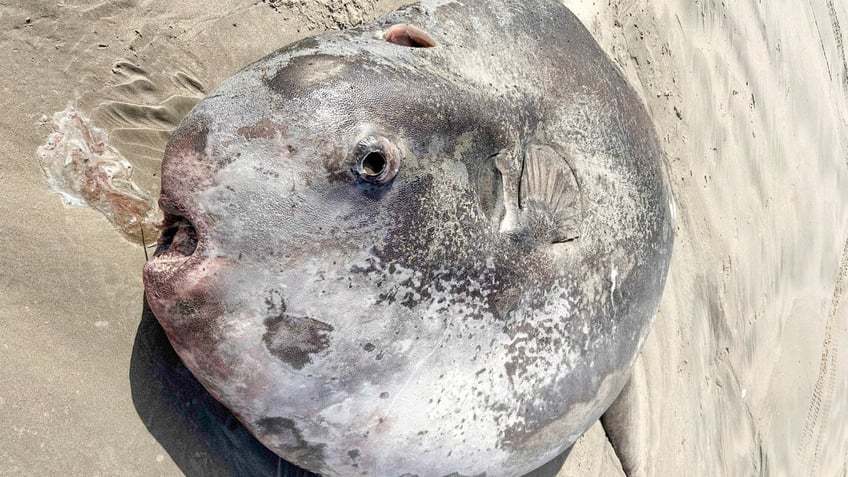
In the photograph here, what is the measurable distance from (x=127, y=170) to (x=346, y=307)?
1119 mm

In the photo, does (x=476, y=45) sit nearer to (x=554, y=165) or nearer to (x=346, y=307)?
(x=554, y=165)

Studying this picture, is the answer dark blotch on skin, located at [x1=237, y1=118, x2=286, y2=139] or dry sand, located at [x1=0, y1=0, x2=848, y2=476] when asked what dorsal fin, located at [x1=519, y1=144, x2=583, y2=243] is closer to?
dark blotch on skin, located at [x1=237, y1=118, x2=286, y2=139]

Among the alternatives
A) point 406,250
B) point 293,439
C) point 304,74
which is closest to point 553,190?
point 406,250

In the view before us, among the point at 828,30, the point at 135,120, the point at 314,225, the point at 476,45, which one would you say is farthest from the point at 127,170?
the point at 828,30

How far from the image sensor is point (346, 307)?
82.0 inches

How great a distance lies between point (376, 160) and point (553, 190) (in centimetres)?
73

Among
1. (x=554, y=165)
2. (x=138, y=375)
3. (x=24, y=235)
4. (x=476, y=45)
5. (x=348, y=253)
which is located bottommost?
(x=138, y=375)

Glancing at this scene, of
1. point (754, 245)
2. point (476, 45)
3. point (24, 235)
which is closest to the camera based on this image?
point (24, 235)

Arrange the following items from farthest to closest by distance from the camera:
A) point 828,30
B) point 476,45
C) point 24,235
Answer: point 828,30
point 476,45
point 24,235

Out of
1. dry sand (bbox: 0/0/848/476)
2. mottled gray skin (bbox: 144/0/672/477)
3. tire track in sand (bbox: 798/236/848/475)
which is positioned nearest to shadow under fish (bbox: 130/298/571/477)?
dry sand (bbox: 0/0/848/476)

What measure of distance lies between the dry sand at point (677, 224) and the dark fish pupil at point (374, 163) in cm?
106

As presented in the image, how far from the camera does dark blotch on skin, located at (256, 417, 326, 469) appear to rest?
222 centimetres

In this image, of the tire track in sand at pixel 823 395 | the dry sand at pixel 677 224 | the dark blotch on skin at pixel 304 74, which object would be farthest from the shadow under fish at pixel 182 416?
the tire track in sand at pixel 823 395

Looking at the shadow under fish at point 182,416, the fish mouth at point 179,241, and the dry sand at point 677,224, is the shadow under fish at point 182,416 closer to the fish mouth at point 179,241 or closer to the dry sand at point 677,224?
the dry sand at point 677,224
